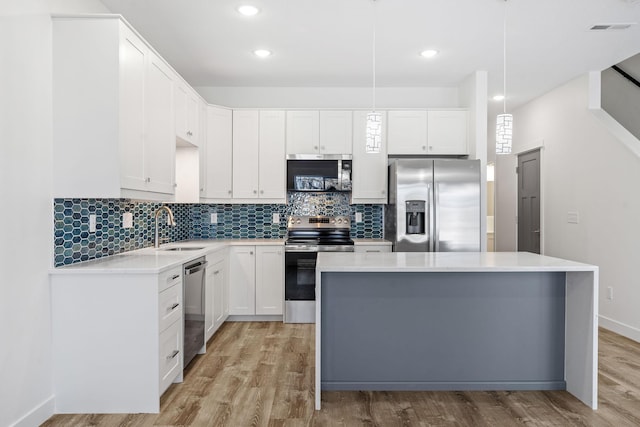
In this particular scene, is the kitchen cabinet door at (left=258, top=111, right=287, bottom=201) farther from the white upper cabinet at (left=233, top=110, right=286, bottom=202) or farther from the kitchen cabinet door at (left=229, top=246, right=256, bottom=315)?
the kitchen cabinet door at (left=229, top=246, right=256, bottom=315)

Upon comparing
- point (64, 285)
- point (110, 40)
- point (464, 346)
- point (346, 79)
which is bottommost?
point (464, 346)

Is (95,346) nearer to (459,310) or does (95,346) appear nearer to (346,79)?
(459,310)

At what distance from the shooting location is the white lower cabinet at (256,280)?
4.54 metres

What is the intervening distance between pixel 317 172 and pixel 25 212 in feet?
9.74

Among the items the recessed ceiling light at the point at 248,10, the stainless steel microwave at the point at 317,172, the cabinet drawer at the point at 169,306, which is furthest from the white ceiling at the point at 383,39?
the cabinet drawer at the point at 169,306

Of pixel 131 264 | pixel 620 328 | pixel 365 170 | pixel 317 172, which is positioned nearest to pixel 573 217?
pixel 620 328

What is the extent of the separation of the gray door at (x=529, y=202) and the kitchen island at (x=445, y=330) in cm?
313

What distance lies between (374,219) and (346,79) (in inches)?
65.1

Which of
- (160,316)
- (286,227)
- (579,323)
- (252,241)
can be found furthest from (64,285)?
(579,323)

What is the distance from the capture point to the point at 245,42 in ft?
12.3

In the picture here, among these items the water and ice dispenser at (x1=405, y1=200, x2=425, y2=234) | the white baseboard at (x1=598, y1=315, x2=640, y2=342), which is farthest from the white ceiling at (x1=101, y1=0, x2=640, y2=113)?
the white baseboard at (x1=598, y1=315, x2=640, y2=342)

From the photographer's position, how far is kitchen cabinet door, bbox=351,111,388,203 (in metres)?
4.76

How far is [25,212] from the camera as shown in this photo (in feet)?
7.41

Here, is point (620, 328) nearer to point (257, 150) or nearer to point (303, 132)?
point (303, 132)
